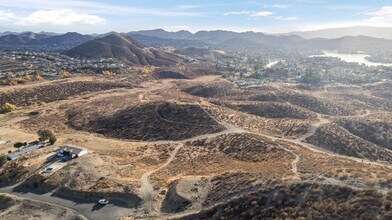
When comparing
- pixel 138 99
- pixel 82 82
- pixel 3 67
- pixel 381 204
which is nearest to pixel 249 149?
pixel 381 204

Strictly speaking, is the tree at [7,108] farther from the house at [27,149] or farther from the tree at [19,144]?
the house at [27,149]

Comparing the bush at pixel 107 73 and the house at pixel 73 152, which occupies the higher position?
the bush at pixel 107 73

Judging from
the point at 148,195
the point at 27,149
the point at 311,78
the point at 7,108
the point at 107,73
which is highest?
the point at 311,78

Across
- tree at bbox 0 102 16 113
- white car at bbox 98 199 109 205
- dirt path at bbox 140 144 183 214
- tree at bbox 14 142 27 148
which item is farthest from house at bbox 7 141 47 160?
tree at bbox 0 102 16 113

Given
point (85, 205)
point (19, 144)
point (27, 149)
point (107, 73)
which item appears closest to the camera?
point (85, 205)

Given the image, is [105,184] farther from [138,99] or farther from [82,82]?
[82,82]

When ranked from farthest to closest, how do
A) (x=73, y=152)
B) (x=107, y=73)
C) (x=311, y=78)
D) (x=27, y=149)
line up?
1. (x=107, y=73)
2. (x=311, y=78)
3. (x=27, y=149)
4. (x=73, y=152)

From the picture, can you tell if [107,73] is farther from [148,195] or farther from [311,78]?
[148,195]

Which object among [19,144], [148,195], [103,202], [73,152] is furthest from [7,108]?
[148,195]

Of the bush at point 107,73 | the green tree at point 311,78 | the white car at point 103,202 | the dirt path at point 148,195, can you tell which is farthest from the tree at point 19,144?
the green tree at point 311,78

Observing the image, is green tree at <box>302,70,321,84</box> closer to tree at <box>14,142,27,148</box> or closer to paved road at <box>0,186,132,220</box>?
tree at <box>14,142,27,148</box>
